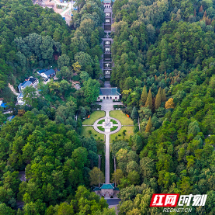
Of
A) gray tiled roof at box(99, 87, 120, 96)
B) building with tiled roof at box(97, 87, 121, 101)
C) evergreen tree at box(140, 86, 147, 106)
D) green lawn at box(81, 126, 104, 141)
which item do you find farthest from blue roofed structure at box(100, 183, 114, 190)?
gray tiled roof at box(99, 87, 120, 96)

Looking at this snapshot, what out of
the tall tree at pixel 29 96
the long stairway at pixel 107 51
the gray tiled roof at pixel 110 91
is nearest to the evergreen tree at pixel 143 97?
the gray tiled roof at pixel 110 91

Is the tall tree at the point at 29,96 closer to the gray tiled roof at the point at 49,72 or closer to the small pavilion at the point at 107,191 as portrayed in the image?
the gray tiled roof at the point at 49,72

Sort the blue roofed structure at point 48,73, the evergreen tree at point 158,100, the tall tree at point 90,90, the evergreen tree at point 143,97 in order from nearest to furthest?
the evergreen tree at point 158,100, the evergreen tree at point 143,97, the tall tree at point 90,90, the blue roofed structure at point 48,73

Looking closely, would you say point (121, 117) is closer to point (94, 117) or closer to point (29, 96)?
point (94, 117)

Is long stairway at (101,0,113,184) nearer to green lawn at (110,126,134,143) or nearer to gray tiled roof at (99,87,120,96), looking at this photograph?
gray tiled roof at (99,87,120,96)

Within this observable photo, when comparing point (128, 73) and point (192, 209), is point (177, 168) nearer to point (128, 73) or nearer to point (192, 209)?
point (192, 209)

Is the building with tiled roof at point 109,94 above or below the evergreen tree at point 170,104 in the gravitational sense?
above

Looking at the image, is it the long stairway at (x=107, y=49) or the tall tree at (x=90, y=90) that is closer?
the tall tree at (x=90, y=90)

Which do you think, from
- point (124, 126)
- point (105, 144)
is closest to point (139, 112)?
point (124, 126)
